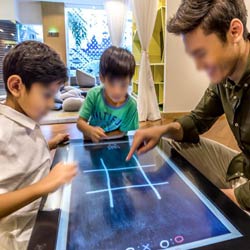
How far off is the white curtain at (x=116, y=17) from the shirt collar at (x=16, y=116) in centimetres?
379

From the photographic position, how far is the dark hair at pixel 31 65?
727 millimetres

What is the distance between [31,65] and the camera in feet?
2.39

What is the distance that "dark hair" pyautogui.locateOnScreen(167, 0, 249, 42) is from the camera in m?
0.65

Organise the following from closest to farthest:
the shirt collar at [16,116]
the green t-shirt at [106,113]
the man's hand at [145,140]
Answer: the shirt collar at [16,116] < the man's hand at [145,140] < the green t-shirt at [106,113]

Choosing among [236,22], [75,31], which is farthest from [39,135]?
[75,31]

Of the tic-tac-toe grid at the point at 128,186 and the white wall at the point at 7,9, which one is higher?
the white wall at the point at 7,9

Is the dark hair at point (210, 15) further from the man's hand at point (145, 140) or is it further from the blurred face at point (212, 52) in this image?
the man's hand at point (145, 140)

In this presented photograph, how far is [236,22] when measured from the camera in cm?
67

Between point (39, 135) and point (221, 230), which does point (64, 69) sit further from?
point (221, 230)

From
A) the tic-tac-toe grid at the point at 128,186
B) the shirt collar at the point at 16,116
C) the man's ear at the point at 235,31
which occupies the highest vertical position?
the man's ear at the point at 235,31

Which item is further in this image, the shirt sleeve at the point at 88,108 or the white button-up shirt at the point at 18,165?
the shirt sleeve at the point at 88,108

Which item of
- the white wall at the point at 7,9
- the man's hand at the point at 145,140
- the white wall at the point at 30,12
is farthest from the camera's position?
the white wall at the point at 30,12

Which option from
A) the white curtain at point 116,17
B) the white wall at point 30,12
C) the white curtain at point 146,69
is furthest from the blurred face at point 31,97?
the white wall at point 30,12

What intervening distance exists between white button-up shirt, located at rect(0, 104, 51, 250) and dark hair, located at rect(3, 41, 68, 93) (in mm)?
105
